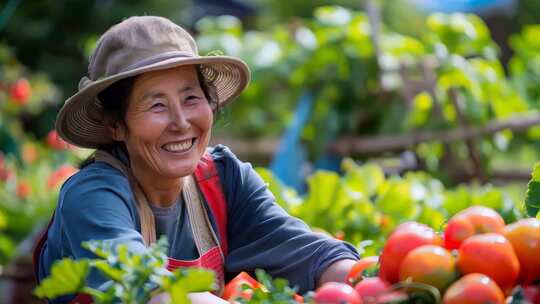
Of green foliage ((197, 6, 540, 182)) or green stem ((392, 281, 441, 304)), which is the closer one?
green stem ((392, 281, 441, 304))

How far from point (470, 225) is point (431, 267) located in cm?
15

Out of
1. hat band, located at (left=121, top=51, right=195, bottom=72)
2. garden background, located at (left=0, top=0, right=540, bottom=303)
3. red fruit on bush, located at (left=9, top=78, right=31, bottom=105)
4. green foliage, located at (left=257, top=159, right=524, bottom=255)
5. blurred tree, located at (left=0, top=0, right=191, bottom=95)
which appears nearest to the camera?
hat band, located at (left=121, top=51, right=195, bottom=72)

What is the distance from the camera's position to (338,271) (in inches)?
87.7

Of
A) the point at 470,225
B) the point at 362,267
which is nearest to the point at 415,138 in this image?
the point at 362,267

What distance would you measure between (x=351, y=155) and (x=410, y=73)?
593mm

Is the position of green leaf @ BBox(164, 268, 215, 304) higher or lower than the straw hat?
lower

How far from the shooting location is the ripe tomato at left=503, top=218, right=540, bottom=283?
1599mm

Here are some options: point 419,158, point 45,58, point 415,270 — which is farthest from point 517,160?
point 415,270

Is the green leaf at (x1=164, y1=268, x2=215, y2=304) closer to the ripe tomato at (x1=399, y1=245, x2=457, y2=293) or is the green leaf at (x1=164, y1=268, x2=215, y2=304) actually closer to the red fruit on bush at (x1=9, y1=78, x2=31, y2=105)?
the ripe tomato at (x1=399, y1=245, x2=457, y2=293)

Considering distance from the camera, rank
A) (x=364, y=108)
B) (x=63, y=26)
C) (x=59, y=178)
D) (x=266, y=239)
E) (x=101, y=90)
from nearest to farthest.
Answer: (x=101, y=90) → (x=266, y=239) → (x=59, y=178) → (x=364, y=108) → (x=63, y=26)

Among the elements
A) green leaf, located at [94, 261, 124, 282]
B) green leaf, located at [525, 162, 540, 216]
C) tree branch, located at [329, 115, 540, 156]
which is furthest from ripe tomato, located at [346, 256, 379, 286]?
tree branch, located at [329, 115, 540, 156]

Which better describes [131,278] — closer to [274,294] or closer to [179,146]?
[274,294]

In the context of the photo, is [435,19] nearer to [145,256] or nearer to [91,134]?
[91,134]

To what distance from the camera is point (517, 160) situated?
34.4 feet
